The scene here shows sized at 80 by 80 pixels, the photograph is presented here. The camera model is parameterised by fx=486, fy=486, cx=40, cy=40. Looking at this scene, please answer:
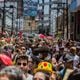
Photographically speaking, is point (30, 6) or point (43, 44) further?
point (30, 6)

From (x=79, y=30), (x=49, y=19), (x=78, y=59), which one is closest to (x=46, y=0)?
(x=49, y=19)

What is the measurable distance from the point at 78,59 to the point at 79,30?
32.5 m

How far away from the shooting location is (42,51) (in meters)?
10.2

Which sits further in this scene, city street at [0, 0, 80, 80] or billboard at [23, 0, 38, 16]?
billboard at [23, 0, 38, 16]

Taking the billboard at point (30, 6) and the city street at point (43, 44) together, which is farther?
the billboard at point (30, 6)

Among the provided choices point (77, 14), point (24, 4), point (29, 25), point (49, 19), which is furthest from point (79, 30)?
point (29, 25)

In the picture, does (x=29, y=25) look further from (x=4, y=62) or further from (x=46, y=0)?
(x=4, y=62)

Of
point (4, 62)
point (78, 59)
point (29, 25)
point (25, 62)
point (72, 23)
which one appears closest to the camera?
point (4, 62)

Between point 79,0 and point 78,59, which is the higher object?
point 79,0

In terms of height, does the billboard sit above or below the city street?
above

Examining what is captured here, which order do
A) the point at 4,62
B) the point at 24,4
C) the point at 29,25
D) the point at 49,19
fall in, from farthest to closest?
the point at 29,25 < the point at 49,19 < the point at 24,4 < the point at 4,62

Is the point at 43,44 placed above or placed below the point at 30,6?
below

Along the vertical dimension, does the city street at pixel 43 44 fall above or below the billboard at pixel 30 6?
below

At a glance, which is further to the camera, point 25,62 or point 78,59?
point 78,59
